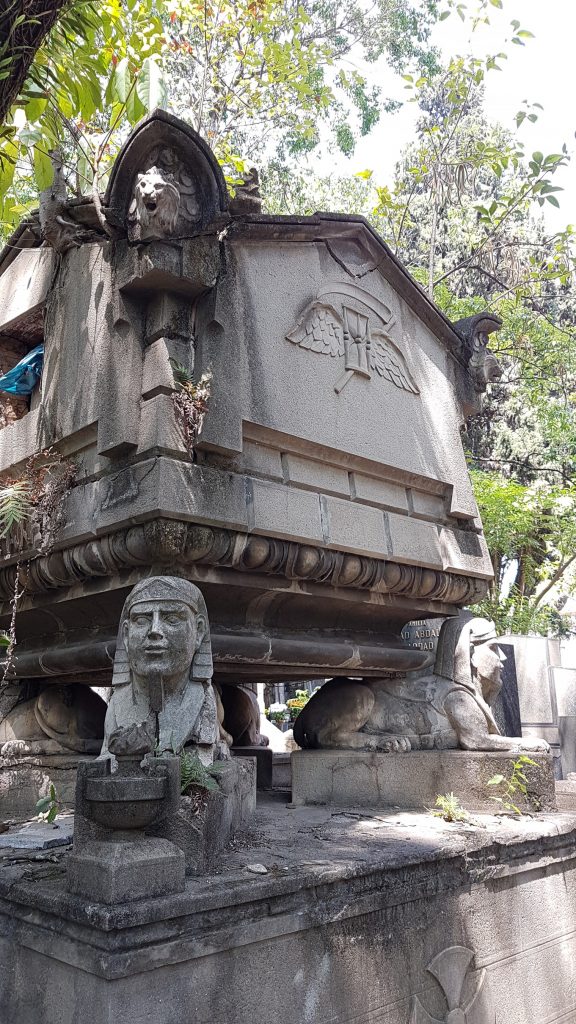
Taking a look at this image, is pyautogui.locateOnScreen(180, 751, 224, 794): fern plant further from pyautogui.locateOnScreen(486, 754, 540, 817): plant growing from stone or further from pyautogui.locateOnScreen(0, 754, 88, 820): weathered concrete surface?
pyautogui.locateOnScreen(486, 754, 540, 817): plant growing from stone

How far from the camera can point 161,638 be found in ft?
12.4

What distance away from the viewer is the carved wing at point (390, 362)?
19.2ft

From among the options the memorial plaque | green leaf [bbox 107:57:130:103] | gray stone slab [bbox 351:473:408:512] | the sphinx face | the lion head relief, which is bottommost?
the sphinx face

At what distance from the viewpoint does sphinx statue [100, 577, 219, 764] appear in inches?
150

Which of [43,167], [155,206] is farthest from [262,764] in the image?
[43,167]

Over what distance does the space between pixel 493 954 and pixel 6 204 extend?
547cm

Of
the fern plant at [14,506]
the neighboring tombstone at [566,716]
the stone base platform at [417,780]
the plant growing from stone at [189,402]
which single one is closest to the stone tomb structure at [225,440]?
the plant growing from stone at [189,402]

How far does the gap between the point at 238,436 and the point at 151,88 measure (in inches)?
111

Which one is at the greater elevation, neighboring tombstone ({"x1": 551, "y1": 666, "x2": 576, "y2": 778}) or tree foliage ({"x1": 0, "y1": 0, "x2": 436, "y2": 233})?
tree foliage ({"x1": 0, "y1": 0, "x2": 436, "y2": 233})

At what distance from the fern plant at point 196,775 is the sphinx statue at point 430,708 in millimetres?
2148

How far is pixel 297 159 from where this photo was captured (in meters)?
16.8

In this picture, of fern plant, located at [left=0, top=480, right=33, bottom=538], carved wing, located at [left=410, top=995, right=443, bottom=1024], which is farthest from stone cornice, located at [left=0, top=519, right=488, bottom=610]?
carved wing, located at [left=410, top=995, right=443, bottom=1024]

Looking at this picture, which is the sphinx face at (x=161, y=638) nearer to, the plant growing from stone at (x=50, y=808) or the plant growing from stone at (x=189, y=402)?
the plant growing from stone at (x=50, y=808)

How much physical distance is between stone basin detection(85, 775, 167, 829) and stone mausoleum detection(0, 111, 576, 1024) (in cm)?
1
